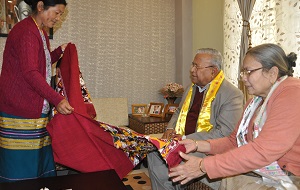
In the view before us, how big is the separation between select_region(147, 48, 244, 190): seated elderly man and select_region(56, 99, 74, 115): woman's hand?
0.92m

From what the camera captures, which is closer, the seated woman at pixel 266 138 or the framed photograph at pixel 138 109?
the seated woman at pixel 266 138

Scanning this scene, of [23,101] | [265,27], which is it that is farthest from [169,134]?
[265,27]

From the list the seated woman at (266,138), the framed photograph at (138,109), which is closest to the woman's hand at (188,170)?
the seated woman at (266,138)

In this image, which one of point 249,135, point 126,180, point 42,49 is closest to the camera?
point 249,135

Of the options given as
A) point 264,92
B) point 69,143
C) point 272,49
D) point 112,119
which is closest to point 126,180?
point 112,119

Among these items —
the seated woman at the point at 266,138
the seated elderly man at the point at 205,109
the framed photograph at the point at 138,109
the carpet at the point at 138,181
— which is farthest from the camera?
the framed photograph at the point at 138,109

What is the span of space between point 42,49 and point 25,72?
0.25 meters

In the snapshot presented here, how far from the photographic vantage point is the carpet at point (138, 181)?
2977mm

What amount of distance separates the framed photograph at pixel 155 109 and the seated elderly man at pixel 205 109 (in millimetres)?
1240

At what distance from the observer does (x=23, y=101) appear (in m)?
1.92

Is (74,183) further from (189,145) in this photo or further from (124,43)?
(124,43)

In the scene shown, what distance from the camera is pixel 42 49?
6.53 ft

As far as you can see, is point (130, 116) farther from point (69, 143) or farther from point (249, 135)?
point (249, 135)

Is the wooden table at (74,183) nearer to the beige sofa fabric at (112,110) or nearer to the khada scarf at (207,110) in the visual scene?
the khada scarf at (207,110)
